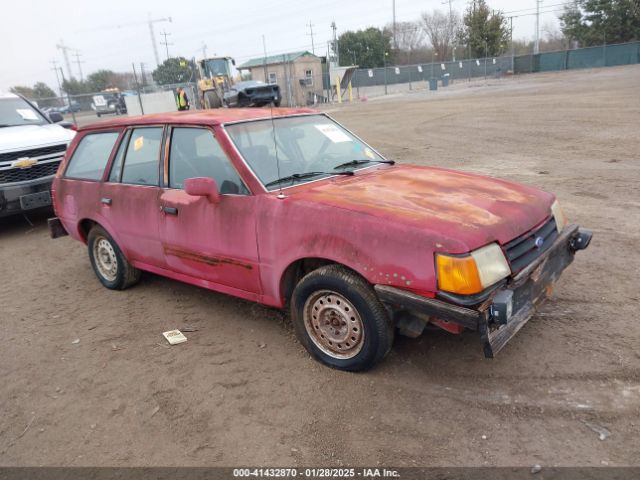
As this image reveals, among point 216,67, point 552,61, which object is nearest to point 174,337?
point 216,67

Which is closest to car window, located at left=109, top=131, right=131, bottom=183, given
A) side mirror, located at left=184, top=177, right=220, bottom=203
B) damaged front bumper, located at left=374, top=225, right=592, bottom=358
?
side mirror, located at left=184, top=177, right=220, bottom=203

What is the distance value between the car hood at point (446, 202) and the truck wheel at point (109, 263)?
233 centimetres

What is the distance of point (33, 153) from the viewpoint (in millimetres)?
7492

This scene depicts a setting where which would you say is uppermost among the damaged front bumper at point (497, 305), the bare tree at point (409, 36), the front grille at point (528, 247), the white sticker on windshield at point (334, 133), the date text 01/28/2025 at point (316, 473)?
the bare tree at point (409, 36)

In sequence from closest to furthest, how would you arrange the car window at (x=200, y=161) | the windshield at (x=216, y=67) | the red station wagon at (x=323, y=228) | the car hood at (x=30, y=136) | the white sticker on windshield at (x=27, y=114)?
the red station wagon at (x=323, y=228) → the car window at (x=200, y=161) → the car hood at (x=30, y=136) → the white sticker on windshield at (x=27, y=114) → the windshield at (x=216, y=67)

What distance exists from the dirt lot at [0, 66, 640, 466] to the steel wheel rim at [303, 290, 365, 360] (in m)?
0.18

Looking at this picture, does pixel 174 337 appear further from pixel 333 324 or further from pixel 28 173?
pixel 28 173

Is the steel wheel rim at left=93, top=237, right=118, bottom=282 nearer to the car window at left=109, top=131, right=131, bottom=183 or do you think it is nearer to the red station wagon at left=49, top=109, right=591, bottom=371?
the red station wagon at left=49, top=109, right=591, bottom=371

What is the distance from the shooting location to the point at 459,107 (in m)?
20.3

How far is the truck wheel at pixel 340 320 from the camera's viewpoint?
117 inches

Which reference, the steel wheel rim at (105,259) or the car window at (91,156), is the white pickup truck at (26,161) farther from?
the steel wheel rim at (105,259)

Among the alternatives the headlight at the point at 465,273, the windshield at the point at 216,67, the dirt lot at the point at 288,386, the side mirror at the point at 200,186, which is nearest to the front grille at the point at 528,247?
the headlight at the point at 465,273

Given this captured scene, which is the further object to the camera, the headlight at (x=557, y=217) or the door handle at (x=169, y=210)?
the door handle at (x=169, y=210)

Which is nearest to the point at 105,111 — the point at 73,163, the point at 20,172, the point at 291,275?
the point at 20,172
